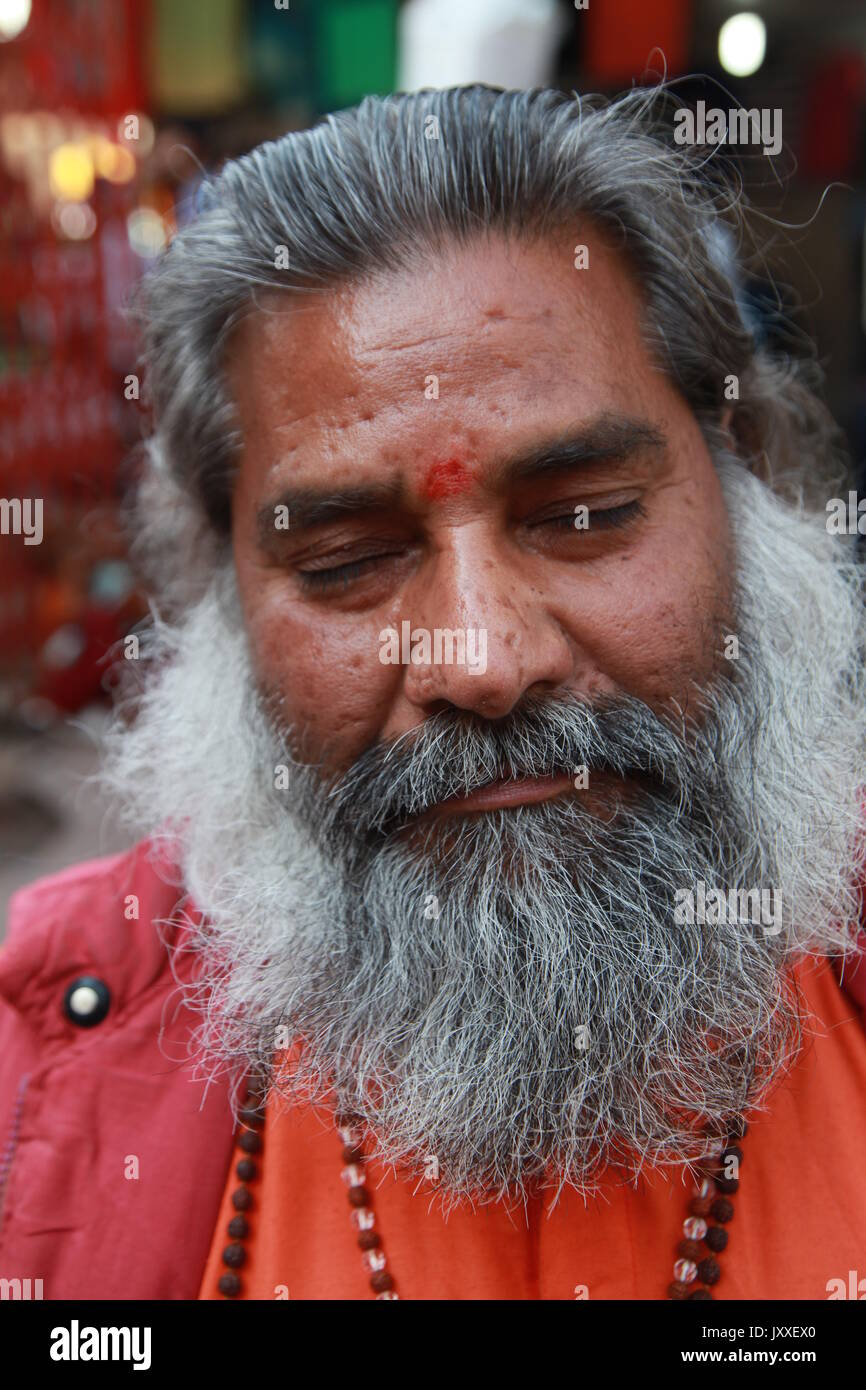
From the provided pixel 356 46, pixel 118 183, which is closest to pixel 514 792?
pixel 356 46

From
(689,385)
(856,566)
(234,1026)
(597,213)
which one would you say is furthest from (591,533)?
(234,1026)

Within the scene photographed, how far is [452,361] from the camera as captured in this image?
154 cm

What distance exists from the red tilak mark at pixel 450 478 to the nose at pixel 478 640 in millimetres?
65

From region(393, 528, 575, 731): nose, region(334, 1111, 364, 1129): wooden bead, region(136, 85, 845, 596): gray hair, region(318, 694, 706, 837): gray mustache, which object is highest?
region(136, 85, 845, 596): gray hair

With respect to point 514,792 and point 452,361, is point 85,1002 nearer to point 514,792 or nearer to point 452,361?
point 514,792

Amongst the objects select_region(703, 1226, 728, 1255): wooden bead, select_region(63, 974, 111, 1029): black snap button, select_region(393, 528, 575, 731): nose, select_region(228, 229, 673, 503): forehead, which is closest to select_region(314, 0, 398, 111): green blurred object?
select_region(228, 229, 673, 503): forehead

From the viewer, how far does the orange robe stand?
150 centimetres

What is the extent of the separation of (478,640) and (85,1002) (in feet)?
2.95

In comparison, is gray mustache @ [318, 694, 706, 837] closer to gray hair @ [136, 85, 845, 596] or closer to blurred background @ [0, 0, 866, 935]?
gray hair @ [136, 85, 845, 596]

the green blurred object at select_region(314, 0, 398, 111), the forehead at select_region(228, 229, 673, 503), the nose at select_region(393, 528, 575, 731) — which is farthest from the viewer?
the green blurred object at select_region(314, 0, 398, 111)

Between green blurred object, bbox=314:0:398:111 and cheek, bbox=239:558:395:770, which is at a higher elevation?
green blurred object, bbox=314:0:398:111

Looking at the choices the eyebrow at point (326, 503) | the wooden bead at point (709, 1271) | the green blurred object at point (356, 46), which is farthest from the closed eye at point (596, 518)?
the green blurred object at point (356, 46)

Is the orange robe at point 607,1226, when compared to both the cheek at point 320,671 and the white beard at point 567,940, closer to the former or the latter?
the white beard at point 567,940

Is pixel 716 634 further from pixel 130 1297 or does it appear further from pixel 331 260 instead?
pixel 130 1297
